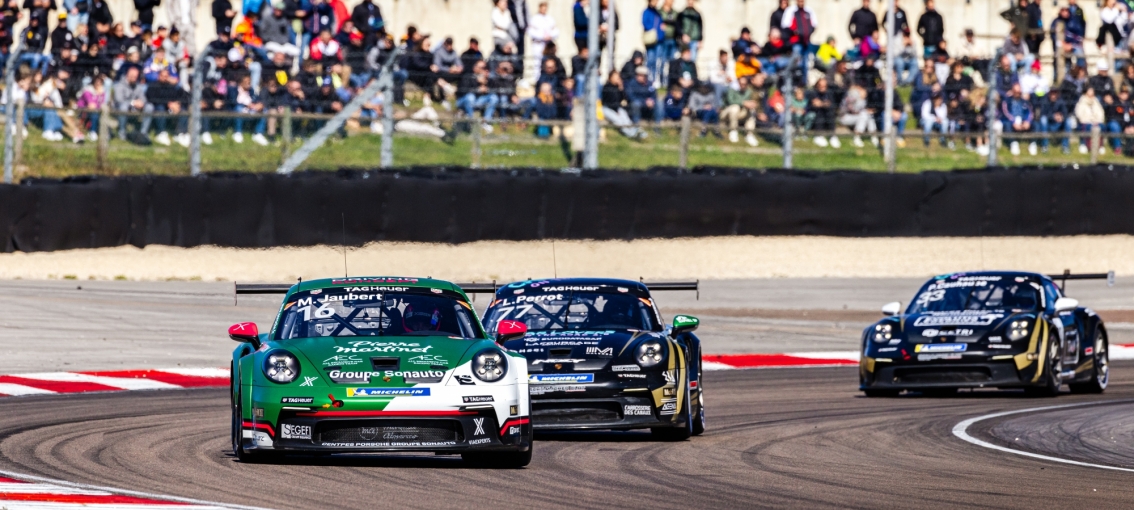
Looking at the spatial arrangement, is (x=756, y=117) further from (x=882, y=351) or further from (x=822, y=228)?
(x=882, y=351)

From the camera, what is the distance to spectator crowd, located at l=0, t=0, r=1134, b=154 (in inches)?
854

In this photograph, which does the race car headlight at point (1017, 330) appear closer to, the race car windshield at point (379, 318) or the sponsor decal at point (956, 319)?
the sponsor decal at point (956, 319)

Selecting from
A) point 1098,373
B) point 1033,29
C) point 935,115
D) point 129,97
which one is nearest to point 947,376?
point 1098,373

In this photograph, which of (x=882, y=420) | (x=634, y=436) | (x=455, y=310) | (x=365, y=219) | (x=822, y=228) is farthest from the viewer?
(x=822, y=228)

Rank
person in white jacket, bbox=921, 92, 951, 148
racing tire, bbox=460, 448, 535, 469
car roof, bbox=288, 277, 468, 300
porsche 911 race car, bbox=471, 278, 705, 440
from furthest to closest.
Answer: person in white jacket, bbox=921, 92, 951, 148 < porsche 911 race car, bbox=471, 278, 705, 440 < car roof, bbox=288, 277, 468, 300 < racing tire, bbox=460, 448, 535, 469

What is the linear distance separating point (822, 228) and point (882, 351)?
9198 mm

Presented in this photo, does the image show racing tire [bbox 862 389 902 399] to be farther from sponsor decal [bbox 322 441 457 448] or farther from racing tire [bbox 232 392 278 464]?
racing tire [bbox 232 392 278 464]

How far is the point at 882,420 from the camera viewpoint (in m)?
11.7

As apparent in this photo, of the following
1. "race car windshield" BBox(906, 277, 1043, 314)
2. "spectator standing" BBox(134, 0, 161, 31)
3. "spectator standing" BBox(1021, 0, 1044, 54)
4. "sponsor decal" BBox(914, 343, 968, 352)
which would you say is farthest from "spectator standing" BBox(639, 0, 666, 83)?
"sponsor decal" BBox(914, 343, 968, 352)

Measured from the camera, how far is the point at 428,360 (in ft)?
27.5

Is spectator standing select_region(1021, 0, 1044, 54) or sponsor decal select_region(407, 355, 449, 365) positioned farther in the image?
spectator standing select_region(1021, 0, 1044, 54)

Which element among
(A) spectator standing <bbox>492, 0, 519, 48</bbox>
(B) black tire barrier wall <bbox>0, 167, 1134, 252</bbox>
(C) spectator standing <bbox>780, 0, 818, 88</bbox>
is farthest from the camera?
(C) spectator standing <bbox>780, 0, 818, 88</bbox>

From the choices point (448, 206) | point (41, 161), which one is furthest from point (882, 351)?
point (41, 161)

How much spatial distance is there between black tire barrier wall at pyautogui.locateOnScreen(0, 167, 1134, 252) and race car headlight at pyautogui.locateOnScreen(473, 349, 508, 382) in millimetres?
12276
